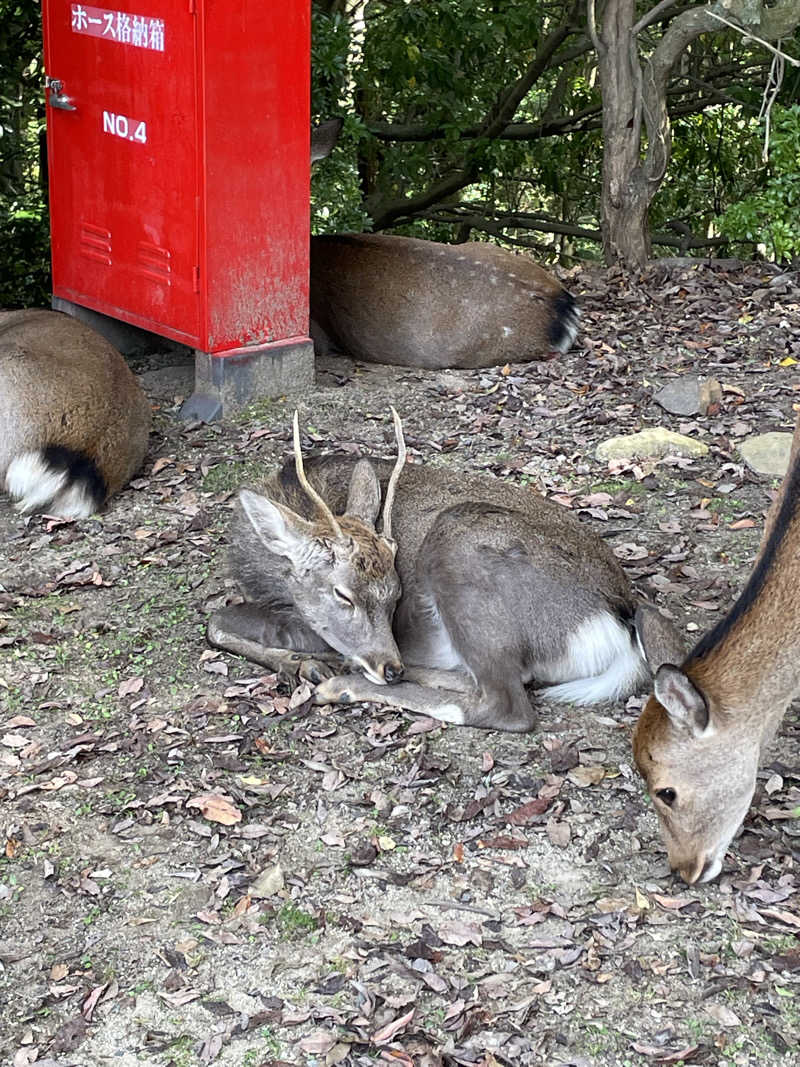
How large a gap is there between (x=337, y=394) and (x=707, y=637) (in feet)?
13.2

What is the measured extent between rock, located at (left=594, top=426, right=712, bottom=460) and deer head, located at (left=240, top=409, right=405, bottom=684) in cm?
194

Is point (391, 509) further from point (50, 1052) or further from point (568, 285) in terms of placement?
point (568, 285)

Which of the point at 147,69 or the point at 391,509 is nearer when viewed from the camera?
the point at 391,509

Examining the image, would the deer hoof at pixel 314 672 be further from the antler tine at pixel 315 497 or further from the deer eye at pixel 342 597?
the antler tine at pixel 315 497

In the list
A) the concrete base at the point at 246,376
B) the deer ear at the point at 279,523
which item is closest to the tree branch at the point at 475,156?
the concrete base at the point at 246,376

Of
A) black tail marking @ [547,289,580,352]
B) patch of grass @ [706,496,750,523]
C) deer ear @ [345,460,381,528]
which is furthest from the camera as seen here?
black tail marking @ [547,289,580,352]

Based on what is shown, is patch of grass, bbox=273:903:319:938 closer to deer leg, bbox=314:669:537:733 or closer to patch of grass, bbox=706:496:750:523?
deer leg, bbox=314:669:537:733

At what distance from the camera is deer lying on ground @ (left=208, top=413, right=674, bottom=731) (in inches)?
199

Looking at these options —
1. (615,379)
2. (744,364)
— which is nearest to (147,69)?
(615,379)

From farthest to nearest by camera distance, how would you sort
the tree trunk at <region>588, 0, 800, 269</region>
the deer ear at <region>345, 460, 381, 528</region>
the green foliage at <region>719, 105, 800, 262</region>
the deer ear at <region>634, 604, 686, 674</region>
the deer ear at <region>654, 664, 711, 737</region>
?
the tree trunk at <region>588, 0, 800, 269</region>, the green foliage at <region>719, 105, 800, 262</region>, the deer ear at <region>345, 460, 381, 528</region>, the deer ear at <region>634, 604, 686, 674</region>, the deer ear at <region>654, 664, 711, 737</region>

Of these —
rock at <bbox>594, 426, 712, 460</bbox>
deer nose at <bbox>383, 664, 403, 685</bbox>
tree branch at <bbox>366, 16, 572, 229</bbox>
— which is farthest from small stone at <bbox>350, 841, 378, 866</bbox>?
tree branch at <bbox>366, 16, 572, 229</bbox>

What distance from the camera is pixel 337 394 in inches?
313

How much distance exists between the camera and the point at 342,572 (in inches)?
203

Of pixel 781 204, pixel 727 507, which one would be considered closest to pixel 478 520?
pixel 727 507
